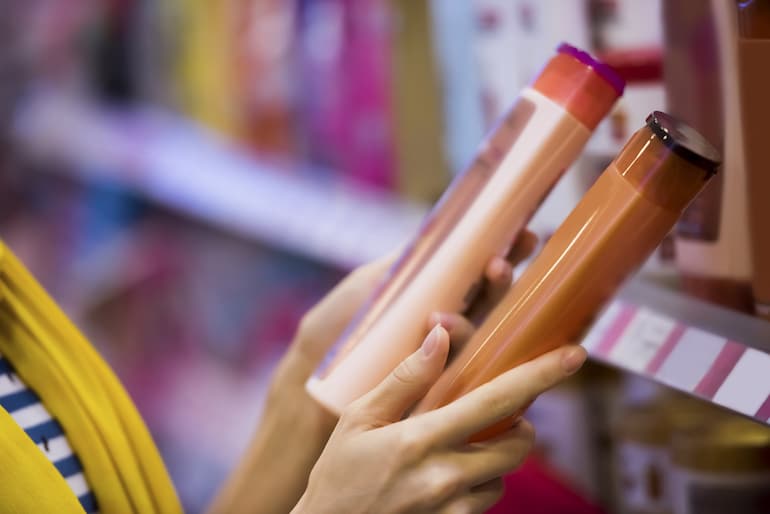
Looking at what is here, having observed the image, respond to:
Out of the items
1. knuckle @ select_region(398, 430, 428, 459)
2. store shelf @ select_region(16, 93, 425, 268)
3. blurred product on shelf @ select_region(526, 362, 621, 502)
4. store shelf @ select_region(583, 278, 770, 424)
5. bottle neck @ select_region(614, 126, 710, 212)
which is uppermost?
bottle neck @ select_region(614, 126, 710, 212)

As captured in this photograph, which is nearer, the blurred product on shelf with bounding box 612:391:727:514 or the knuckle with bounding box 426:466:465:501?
the knuckle with bounding box 426:466:465:501

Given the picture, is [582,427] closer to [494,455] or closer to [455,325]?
[455,325]

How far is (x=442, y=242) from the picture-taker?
80 centimetres

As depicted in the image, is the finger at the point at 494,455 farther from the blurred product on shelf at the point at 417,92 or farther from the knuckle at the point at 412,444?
the blurred product on shelf at the point at 417,92

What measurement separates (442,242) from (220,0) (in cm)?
115

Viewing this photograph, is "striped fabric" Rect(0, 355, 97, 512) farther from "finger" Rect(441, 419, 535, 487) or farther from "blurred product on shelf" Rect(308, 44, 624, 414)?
"finger" Rect(441, 419, 535, 487)

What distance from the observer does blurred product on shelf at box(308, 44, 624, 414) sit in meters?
0.74

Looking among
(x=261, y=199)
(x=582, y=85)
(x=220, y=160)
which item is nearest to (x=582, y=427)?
(x=582, y=85)

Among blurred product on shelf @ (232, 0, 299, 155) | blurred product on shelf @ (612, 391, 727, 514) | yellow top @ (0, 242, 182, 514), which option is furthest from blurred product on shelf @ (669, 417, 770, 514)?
blurred product on shelf @ (232, 0, 299, 155)

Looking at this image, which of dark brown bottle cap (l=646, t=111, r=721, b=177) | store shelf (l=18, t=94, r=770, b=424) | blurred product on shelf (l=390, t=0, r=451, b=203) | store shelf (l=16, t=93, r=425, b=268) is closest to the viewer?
dark brown bottle cap (l=646, t=111, r=721, b=177)

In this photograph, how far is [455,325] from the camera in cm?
79

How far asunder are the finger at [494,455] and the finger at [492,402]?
13 mm

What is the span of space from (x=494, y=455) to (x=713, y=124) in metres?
0.33

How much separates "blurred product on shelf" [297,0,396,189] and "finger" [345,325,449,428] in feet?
3.15
